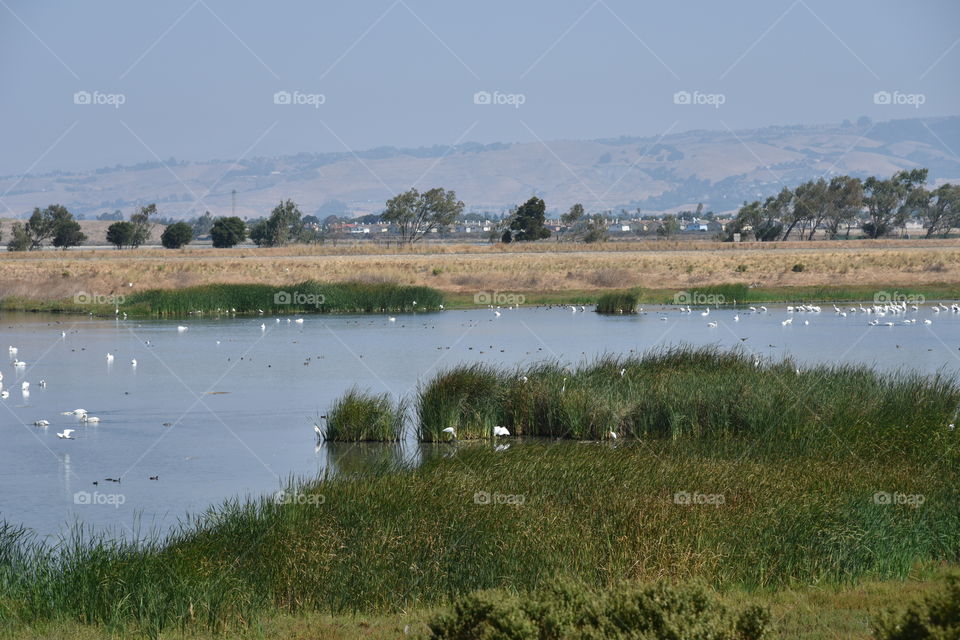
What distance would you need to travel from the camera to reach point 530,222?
108 m

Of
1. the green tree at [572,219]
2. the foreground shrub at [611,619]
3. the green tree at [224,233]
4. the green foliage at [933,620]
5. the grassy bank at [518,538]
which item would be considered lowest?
the grassy bank at [518,538]

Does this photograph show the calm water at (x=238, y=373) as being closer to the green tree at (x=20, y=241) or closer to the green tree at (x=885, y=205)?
the green tree at (x=20, y=241)

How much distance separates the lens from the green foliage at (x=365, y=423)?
2016 centimetres

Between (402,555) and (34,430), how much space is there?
Answer: 13.8m

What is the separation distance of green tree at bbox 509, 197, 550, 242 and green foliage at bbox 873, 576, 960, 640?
101 meters

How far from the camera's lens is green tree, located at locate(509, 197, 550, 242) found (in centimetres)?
10812

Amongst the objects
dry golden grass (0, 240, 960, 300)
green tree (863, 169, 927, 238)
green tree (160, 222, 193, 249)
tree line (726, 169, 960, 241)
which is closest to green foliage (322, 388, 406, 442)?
dry golden grass (0, 240, 960, 300)

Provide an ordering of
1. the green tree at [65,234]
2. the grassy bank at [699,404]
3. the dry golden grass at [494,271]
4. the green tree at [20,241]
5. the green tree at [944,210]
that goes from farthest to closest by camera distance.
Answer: the green tree at [944,210] < the green tree at [65,234] < the green tree at [20,241] < the dry golden grass at [494,271] < the grassy bank at [699,404]

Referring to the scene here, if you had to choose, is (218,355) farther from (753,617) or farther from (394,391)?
(753,617)

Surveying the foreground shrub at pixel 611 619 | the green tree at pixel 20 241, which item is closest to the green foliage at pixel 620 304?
the foreground shrub at pixel 611 619

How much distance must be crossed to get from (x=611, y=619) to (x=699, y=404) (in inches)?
452

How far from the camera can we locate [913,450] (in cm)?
1515

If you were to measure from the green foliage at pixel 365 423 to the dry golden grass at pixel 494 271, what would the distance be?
39.6 meters

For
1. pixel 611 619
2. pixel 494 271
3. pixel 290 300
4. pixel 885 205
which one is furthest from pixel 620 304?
pixel 885 205
